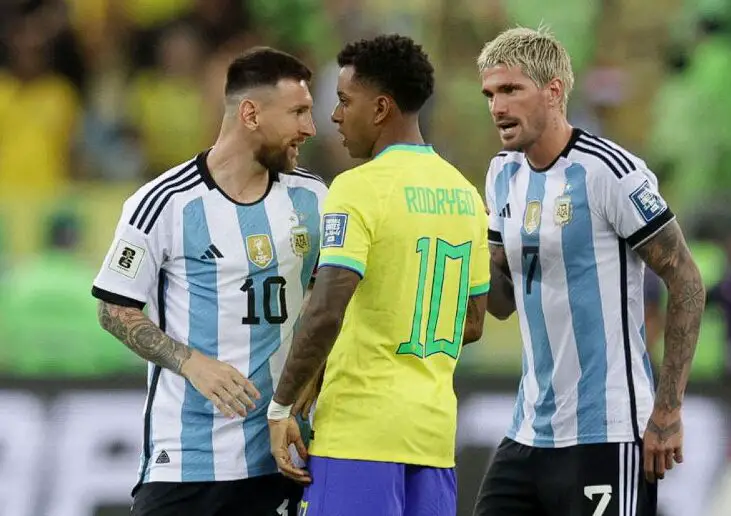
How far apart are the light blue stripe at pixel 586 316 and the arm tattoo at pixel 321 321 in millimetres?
887

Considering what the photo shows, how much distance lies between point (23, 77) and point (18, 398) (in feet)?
13.1

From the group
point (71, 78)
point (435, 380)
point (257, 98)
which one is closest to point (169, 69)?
point (71, 78)

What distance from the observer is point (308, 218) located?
4859 mm

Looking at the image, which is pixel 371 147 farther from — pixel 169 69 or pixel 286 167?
pixel 169 69

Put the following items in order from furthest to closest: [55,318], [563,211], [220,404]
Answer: [55,318] → [563,211] → [220,404]

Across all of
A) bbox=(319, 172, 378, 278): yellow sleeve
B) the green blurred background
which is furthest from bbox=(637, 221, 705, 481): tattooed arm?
the green blurred background

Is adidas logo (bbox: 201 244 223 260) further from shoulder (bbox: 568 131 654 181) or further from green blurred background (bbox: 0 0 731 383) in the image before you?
green blurred background (bbox: 0 0 731 383)

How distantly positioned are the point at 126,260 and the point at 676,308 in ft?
5.95

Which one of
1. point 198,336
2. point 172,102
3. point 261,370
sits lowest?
point 261,370

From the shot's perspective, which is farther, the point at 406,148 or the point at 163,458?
the point at 163,458

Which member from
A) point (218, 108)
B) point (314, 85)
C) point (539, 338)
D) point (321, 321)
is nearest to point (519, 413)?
point (539, 338)

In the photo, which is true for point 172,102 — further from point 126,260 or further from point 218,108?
point 126,260

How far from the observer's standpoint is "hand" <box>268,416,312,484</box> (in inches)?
173

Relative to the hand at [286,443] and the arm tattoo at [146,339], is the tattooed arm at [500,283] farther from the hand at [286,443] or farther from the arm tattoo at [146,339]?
the arm tattoo at [146,339]
